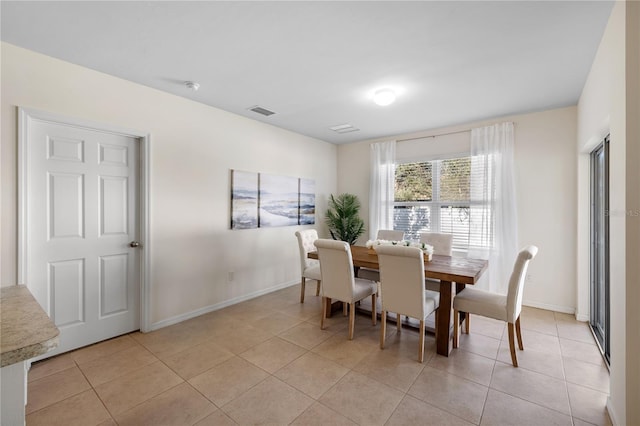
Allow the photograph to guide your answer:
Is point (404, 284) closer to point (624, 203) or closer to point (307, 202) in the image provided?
point (624, 203)

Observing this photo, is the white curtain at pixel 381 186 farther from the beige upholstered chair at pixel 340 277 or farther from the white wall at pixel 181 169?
the beige upholstered chair at pixel 340 277

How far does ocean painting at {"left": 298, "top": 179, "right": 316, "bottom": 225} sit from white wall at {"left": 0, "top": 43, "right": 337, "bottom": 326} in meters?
0.27

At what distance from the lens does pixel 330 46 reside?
2250mm

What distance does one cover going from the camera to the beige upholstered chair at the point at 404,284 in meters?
2.44

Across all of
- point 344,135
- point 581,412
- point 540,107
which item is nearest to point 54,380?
point 581,412

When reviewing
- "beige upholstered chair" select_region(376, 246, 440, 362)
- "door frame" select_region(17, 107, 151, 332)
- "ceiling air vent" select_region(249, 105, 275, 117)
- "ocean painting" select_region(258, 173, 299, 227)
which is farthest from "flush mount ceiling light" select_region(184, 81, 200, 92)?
"beige upholstered chair" select_region(376, 246, 440, 362)

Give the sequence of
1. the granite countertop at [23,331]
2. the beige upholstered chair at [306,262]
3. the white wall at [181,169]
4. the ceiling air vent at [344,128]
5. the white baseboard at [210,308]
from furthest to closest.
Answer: the ceiling air vent at [344,128] < the beige upholstered chair at [306,262] < the white baseboard at [210,308] < the white wall at [181,169] < the granite countertop at [23,331]

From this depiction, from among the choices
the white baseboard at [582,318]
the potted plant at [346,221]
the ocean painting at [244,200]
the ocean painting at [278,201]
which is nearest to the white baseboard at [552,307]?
the white baseboard at [582,318]

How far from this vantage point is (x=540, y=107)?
3561 mm

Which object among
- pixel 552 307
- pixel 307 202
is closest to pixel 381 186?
pixel 307 202

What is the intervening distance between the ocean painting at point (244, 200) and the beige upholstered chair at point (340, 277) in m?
1.40

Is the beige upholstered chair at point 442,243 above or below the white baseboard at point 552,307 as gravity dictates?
above

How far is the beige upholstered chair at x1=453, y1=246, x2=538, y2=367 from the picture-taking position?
2.33m

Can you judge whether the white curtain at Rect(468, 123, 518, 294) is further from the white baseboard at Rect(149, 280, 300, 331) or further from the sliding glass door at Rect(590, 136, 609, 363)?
the white baseboard at Rect(149, 280, 300, 331)
